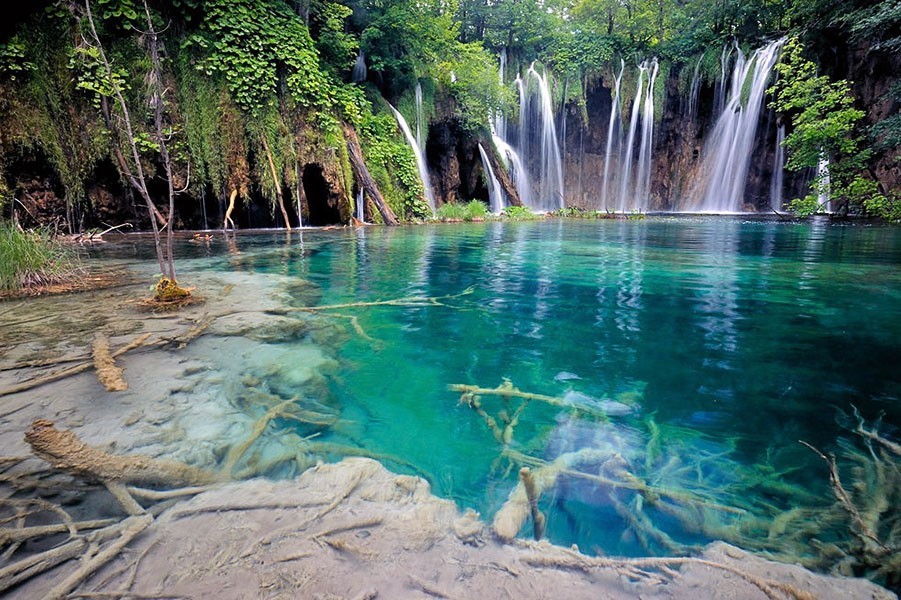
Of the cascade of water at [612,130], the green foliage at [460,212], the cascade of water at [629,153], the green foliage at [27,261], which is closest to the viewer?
the green foliage at [27,261]

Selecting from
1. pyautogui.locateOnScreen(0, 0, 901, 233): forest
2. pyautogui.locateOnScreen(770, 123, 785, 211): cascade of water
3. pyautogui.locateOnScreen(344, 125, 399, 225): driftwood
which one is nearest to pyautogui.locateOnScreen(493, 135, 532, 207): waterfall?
pyautogui.locateOnScreen(0, 0, 901, 233): forest

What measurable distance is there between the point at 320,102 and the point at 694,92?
2085cm

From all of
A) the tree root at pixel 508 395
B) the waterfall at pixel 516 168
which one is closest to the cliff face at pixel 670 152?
the waterfall at pixel 516 168

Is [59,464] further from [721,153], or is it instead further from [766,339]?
[721,153]

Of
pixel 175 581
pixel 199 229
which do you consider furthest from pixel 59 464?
pixel 199 229

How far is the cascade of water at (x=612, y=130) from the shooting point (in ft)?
81.8

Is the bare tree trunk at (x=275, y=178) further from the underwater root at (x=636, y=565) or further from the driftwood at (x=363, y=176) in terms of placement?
the underwater root at (x=636, y=565)

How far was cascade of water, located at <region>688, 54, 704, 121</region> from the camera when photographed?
22.9 metres

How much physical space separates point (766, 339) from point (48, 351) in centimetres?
484

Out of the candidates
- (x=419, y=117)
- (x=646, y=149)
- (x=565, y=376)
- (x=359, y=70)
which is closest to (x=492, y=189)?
(x=419, y=117)

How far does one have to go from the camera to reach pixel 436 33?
16.4 m

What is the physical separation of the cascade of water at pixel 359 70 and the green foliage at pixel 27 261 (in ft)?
45.9

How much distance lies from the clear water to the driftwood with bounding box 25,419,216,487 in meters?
0.53

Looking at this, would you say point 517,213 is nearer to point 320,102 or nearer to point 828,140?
point 320,102
